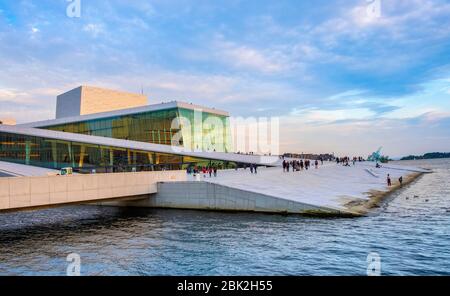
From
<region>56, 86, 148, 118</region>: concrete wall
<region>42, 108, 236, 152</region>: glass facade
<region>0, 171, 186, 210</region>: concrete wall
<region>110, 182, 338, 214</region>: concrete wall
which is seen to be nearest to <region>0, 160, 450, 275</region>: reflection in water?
<region>110, 182, 338, 214</region>: concrete wall

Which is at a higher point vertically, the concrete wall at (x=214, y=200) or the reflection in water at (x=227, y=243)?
the concrete wall at (x=214, y=200)

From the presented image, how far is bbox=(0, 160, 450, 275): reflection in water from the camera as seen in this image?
1248cm

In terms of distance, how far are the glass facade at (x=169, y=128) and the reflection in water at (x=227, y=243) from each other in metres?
26.4

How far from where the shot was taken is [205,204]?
1035 inches

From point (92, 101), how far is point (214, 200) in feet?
150

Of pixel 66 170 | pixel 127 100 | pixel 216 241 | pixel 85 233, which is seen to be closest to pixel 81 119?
pixel 127 100

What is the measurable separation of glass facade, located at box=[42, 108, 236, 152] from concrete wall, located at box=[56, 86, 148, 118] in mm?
5792

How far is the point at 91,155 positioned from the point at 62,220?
1762 cm

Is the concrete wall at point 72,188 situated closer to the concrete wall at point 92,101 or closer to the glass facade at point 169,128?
the glass facade at point 169,128

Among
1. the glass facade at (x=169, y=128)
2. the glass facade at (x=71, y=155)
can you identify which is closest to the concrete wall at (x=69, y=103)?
the glass facade at (x=169, y=128)

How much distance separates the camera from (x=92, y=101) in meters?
64.4

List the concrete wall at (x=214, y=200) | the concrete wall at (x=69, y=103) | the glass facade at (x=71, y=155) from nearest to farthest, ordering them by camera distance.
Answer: the concrete wall at (x=214, y=200) → the glass facade at (x=71, y=155) → the concrete wall at (x=69, y=103)

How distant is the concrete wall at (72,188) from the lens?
63.9ft
